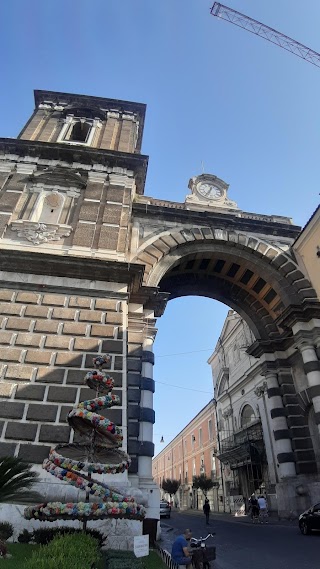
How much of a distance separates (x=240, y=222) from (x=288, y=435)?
Result: 1001 cm

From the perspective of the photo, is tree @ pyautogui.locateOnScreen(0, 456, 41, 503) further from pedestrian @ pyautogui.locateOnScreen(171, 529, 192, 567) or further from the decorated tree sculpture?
pedestrian @ pyautogui.locateOnScreen(171, 529, 192, 567)

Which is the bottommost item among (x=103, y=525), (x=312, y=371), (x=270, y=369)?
(x=103, y=525)

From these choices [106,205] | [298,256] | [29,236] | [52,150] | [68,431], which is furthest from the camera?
[298,256]

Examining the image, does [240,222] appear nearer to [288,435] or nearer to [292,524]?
[288,435]

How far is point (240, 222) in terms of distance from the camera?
1805 centimetres

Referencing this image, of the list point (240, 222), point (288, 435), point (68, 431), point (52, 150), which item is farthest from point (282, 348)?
point (52, 150)

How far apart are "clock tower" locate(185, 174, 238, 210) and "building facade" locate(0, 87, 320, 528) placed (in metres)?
0.08

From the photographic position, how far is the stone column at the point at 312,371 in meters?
14.1

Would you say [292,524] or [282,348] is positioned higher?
[282,348]

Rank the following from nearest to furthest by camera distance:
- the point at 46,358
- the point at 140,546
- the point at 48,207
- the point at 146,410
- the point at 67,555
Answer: the point at 67,555
the point at 140,546
the point at 46,358
the point at 146,410
the point at 48,207

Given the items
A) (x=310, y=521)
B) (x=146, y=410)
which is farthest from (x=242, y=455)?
(x=146, y=410)

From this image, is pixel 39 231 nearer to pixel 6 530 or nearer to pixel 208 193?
pixel 6 530

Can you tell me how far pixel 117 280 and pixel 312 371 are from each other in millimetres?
8741

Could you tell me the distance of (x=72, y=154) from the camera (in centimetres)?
1644
